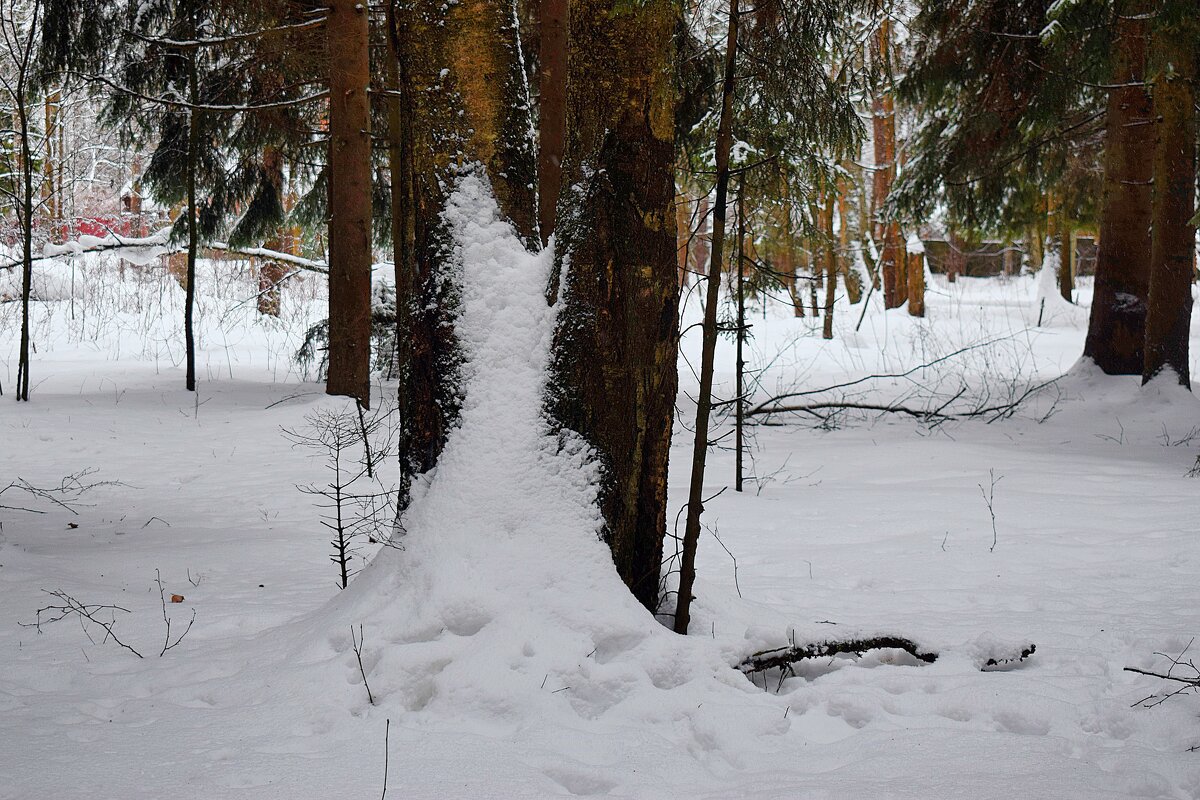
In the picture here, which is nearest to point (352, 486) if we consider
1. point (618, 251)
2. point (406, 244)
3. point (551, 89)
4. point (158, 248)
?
point (551, 89)

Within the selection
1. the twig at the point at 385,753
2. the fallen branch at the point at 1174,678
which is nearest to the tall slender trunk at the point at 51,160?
the twig at the point at 385,753

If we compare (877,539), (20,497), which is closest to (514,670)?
(877,539)

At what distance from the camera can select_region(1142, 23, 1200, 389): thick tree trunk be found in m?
8.00

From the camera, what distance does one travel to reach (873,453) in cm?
706

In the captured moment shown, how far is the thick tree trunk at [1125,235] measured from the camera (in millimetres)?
9180

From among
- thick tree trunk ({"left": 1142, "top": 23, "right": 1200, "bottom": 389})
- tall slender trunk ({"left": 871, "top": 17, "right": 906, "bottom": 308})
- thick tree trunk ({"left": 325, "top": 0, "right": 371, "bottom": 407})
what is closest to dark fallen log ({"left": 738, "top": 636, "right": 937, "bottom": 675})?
thick tree trunk ({"left": 325, "top": 0, "right": 371, "bottom": 407})

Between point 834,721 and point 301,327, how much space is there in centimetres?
1599

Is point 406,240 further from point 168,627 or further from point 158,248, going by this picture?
point 158,248

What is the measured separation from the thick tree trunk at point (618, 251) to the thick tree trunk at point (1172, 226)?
7.31 m

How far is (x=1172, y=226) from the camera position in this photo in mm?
8172

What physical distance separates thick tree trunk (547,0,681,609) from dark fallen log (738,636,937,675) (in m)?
0.45

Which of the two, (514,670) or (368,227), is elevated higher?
(368,227)

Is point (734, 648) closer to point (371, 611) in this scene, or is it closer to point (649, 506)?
point (649, 506)

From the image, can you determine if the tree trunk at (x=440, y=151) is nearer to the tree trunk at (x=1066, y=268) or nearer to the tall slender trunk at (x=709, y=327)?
the tall slender trunk at (x=709, y=327)
